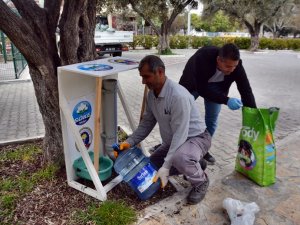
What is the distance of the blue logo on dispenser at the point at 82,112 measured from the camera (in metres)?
2.91

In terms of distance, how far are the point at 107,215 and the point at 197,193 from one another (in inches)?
34.2

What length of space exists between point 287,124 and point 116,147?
3732 millimetres

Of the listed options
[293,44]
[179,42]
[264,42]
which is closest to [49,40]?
[179,42]

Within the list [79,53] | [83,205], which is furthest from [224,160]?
[79,53]

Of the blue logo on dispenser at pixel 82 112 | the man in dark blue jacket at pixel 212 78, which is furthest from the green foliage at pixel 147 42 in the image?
the blue logo on dispenser at pixel 82 112

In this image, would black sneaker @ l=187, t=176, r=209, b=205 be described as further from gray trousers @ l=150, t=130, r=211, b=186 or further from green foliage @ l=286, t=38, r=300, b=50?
green foliage @ l=286, t=38, r=300, b=50

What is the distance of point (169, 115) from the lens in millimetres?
2627

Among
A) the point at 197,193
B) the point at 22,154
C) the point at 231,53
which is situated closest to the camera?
the point at 231,53

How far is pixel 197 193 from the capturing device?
A: 2.85 m

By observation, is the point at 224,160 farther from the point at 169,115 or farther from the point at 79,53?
the point at 79,53

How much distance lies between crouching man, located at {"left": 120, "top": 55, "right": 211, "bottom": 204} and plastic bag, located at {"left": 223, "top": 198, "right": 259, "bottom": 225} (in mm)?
319

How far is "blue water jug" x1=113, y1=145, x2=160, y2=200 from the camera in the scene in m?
2.70

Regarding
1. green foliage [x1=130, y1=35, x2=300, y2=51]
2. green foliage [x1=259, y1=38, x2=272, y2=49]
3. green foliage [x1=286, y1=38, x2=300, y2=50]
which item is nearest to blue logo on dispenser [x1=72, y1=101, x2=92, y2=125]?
green foliage [x1=130, y1=35, x2=300, y2=51]

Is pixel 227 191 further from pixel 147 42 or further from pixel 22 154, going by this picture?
pixel 147 42
